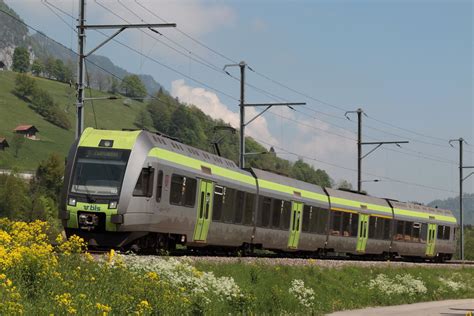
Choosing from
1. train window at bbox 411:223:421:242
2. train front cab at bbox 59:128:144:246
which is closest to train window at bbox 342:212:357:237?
train window at bbox 411:223:421:242

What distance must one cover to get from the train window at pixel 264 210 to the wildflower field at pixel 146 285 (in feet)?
12.6

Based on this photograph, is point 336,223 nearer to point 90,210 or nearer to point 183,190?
point 183,190

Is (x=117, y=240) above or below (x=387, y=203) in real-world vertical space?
below

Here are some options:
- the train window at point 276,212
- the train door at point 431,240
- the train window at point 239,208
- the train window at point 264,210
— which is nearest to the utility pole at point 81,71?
the train window at point 239,208

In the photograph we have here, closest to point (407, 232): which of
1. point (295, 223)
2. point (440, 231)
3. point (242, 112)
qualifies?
point (440, 231)

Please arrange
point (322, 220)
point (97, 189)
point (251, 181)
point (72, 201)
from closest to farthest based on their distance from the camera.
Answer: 1. point (97, 189)
2. point (72, 201)
3. point (251, 181)
4. point (322, 220)

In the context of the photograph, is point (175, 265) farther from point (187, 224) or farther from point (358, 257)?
point (358, 257)

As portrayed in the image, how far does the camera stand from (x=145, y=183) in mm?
23344

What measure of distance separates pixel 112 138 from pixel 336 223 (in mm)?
20227

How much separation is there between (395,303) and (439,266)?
15683 mm

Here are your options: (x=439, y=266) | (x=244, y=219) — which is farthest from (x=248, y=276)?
(x=439, y=266)

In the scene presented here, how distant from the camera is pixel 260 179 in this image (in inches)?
1325

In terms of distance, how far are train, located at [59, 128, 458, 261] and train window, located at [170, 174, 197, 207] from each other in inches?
1.2

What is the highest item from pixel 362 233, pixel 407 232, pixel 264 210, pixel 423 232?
pixel 423 232
